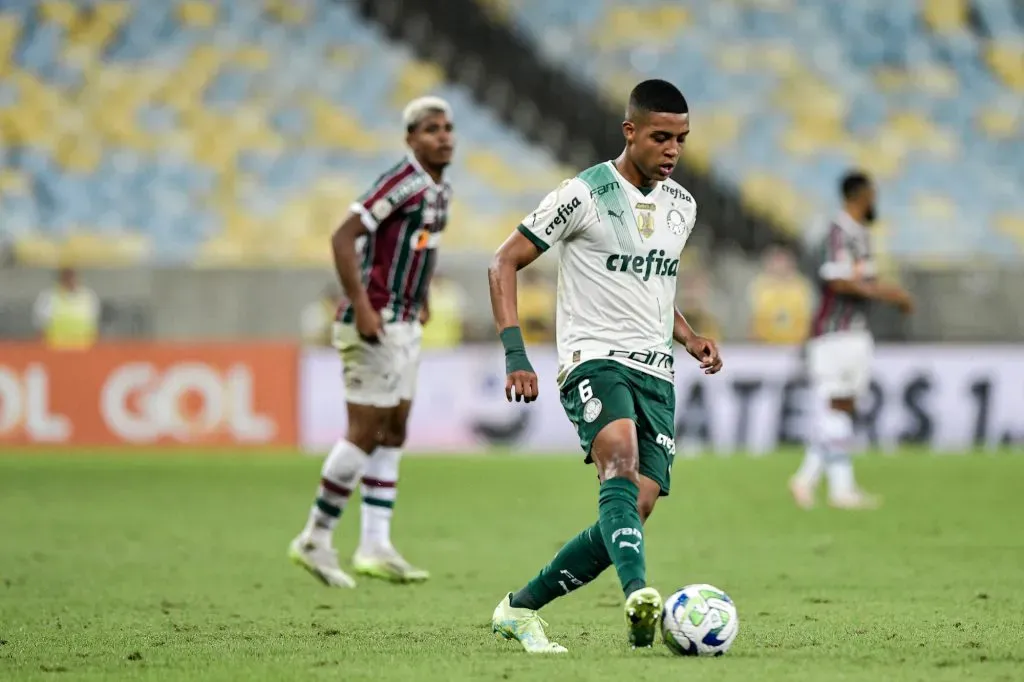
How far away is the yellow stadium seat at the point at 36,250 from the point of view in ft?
69.9

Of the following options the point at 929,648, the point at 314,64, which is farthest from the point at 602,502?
the point at 314,64

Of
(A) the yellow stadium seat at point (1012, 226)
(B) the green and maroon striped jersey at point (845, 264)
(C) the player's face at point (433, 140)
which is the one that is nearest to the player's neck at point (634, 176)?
(C) the player's face at point (433, 140)

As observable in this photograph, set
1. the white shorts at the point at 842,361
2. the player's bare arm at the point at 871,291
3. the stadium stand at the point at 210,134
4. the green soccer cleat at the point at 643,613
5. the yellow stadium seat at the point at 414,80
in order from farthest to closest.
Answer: the yellow stadium seat at the point at 414,80 < the stadium stand at the point at 210,134 < the white shorts at the point at 842,361 < the player's bare arm at the point at 871,291 < the green soccer cleat at the point at 643,613

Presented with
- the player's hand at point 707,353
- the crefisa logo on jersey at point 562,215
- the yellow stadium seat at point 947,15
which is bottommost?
the player's hand at point 707,353

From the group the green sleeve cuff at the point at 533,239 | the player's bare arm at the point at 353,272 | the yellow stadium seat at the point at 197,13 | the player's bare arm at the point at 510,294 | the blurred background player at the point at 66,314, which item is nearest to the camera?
the player's bare arm at the point at 510,294

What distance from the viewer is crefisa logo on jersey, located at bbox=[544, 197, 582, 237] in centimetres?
588

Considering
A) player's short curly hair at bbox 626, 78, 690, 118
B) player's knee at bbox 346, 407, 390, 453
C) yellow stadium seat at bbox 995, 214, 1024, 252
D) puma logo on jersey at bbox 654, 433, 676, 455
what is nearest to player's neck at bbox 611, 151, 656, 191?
player's short curly hair at bbox 626, 78, 690, 118

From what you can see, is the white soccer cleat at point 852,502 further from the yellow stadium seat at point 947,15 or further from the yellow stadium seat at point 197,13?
the yellow stadium seat at point 197,13

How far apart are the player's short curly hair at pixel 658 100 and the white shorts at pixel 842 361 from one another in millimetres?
6869

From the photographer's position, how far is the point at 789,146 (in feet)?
75.2

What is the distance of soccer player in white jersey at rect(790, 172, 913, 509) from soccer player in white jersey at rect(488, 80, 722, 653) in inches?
249

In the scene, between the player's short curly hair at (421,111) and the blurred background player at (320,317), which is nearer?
the player's short curly hair at (421,111)

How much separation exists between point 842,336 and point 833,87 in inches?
464

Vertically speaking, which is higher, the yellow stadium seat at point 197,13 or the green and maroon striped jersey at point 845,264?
the yellow stadium seat at point 197,13
